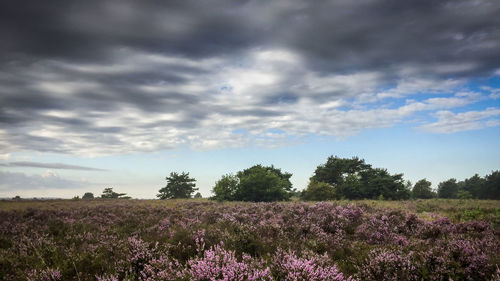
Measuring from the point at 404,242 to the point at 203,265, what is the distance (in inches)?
233

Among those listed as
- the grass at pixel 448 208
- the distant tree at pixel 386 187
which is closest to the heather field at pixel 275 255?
the grass at pixel 448 208

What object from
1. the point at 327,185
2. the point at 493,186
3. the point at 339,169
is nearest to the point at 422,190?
the point at 493,186

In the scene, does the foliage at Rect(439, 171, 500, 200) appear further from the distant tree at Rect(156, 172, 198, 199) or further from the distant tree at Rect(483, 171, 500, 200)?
the distant tree at Rect(156, 172, 198, 199)

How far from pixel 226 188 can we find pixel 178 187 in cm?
3012

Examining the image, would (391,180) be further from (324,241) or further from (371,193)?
(324,241)

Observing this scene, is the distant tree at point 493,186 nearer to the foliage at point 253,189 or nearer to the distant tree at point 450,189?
the distant tree at point 450,189

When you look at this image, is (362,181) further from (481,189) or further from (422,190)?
(481,189)

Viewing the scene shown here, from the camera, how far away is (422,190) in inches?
2418

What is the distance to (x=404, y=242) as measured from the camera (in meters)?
7.21

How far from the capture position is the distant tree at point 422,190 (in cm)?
6062

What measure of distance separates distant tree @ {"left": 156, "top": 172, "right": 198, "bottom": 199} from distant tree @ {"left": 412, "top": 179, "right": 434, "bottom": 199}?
163ft

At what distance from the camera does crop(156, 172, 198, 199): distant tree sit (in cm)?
6381

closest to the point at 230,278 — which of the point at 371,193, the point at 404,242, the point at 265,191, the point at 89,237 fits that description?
the point at 404,242

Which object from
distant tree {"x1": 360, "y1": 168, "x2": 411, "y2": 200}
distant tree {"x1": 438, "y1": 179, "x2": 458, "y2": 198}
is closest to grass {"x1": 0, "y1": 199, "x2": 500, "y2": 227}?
distant tree {"x1": 360, "y1": 168, "x2": 411, "y2": 200}
